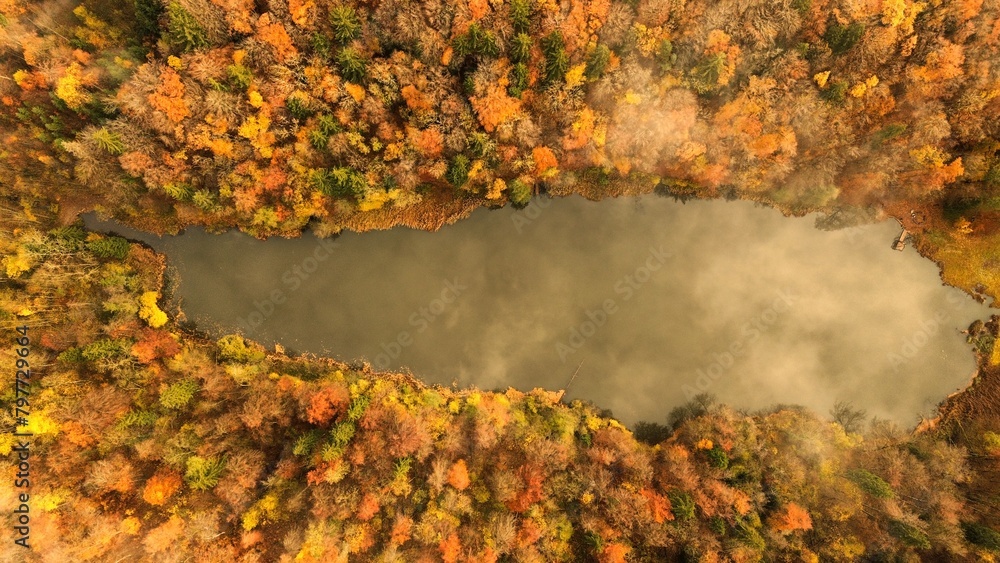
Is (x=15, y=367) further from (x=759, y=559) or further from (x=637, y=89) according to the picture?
(x=759, y=559)

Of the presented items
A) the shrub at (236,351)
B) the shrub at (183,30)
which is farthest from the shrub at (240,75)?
the shrub at (236,351)

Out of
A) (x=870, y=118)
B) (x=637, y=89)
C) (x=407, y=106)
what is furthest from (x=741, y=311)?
(x=407, y=106)

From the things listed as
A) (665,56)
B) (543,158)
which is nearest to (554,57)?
(543,158)

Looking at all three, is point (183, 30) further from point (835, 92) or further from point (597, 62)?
point (835, 92)

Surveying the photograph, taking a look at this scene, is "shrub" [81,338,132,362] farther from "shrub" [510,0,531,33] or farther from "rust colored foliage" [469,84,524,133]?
"shrub" [510,0,531,33]

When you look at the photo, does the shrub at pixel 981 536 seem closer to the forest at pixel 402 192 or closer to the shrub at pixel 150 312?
the forest at pixel 402 192
